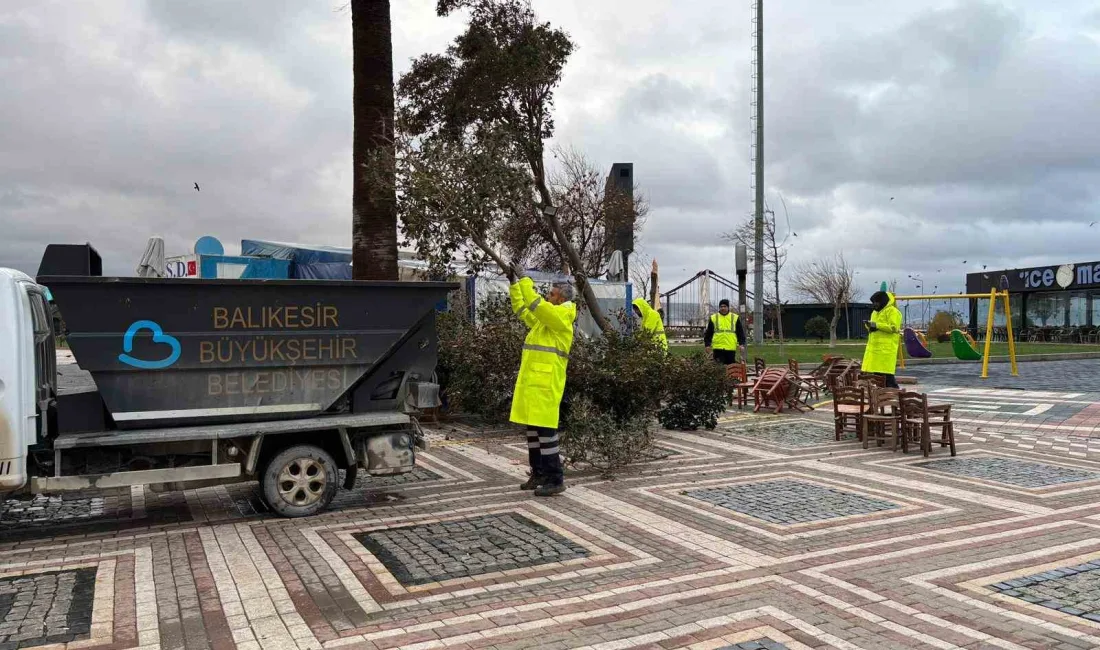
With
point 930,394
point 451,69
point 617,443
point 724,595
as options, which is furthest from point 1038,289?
point 724,595

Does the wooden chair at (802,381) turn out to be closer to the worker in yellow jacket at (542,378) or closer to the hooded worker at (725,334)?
the hooded worker at (725,334)

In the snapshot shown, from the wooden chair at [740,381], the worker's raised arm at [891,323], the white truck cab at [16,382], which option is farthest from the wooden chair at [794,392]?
the white truck cab at [16,382]

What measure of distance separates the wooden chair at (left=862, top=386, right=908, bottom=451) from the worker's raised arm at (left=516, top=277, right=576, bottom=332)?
4720 mm

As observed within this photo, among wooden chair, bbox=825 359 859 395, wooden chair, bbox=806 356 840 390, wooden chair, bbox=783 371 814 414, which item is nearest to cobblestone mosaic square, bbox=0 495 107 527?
wooden chair, bbox=783 371 814 414

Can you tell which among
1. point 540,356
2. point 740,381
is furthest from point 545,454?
point 740,381

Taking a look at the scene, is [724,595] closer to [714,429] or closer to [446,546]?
[446,546]

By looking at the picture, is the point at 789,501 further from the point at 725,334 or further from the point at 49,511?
the point at 725,334

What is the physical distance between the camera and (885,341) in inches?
474

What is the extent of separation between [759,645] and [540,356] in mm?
3685

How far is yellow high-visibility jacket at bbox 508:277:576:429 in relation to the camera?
742 centimetres

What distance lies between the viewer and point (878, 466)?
30.2 feet

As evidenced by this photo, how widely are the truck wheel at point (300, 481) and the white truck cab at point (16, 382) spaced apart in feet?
5.21

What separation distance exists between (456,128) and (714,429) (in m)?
6.89

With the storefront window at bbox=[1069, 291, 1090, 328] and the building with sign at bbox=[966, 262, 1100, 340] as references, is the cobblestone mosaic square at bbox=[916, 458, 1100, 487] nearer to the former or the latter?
the building with sign at bbox=[966, 262, 1100, 340]
